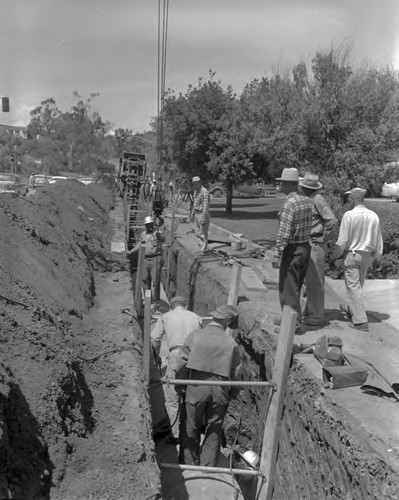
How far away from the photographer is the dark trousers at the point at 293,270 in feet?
20.7

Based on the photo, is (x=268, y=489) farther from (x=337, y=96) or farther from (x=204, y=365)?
(x=337, y=96)

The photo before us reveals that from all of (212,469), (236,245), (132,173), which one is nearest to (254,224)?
(236,245)

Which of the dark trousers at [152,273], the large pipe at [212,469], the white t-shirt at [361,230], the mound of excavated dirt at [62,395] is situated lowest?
the large pipe at [212,469]

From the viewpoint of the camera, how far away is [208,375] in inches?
230

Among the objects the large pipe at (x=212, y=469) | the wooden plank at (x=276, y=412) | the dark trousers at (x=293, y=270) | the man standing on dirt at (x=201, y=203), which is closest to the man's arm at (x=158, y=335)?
the dark trousers at (x=293, y=270)

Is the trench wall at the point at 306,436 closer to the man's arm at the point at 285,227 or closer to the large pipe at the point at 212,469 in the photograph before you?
Answer: the large pipe at the point at 212,469

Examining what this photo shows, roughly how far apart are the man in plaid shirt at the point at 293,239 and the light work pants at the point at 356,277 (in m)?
0.77

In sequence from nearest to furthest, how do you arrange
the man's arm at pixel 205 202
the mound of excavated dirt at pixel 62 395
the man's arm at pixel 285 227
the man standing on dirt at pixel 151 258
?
the mound of excavated dirt at pixel 62 395 < the man's arm at pixel 285 227 < the man's arm at pixel 205 202 < the man standing on dirt at pixel 151 258

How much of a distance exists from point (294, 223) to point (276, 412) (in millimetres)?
2101

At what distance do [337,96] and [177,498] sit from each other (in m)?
10.4

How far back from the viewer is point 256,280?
9.88 meters

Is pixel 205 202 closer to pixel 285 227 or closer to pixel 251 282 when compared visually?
pixel 251 282

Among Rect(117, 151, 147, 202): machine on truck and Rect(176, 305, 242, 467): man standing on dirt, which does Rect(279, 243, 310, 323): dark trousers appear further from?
Rect(117, 151, 147, 202): machine on truck

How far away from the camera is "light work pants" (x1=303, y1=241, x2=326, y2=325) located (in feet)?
22.1
